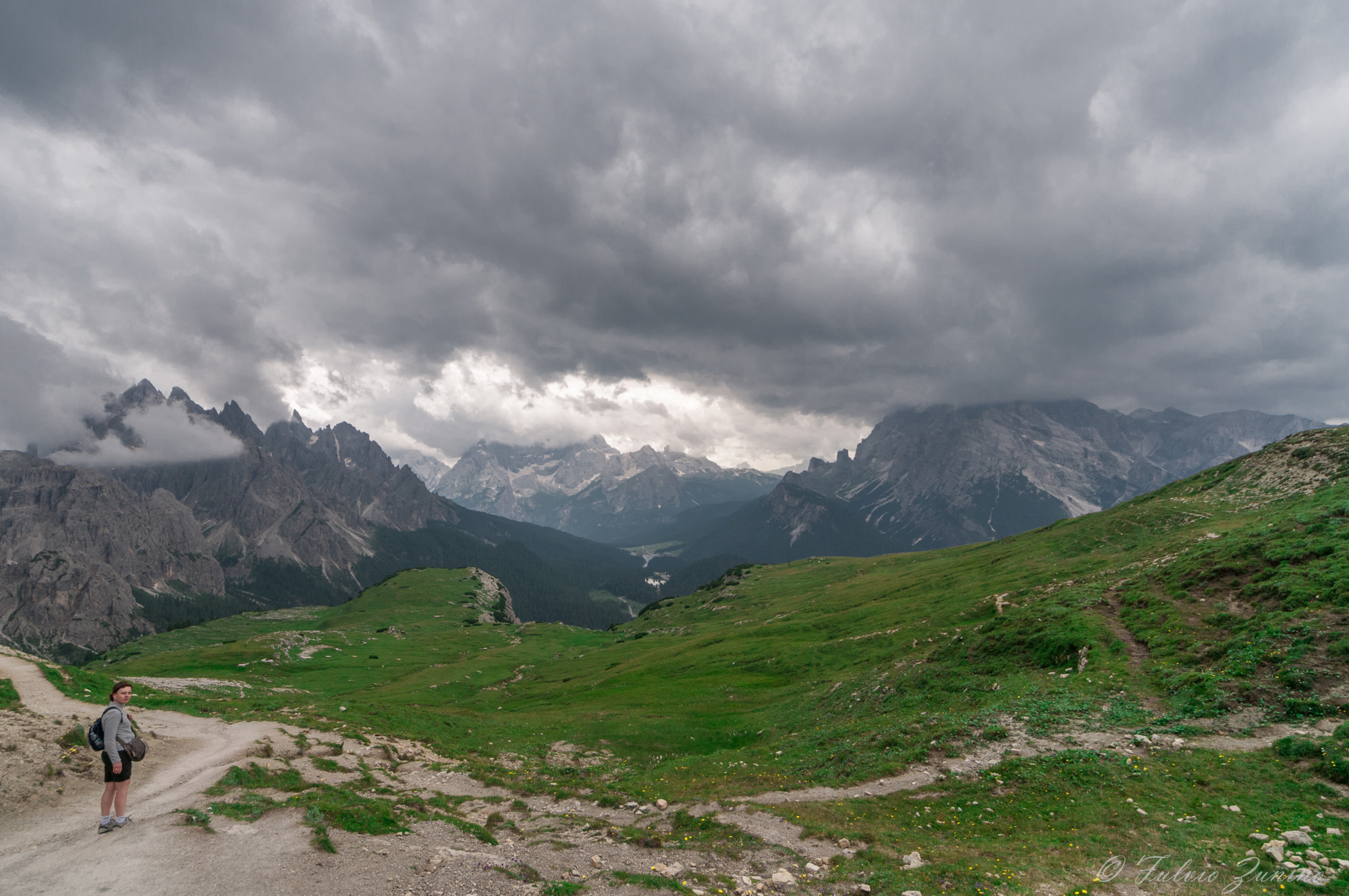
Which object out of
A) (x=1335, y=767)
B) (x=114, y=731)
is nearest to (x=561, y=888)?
(x=114, y=731)

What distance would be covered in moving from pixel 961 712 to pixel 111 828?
3564cm

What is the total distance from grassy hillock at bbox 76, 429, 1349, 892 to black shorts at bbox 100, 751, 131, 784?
1568cm

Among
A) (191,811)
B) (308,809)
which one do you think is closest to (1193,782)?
(308,809)

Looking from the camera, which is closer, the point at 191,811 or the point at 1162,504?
the point at 191,811

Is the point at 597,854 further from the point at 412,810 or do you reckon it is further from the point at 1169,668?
the point at 1169,668

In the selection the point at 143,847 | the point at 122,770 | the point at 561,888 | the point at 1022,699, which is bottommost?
the point at 561,888

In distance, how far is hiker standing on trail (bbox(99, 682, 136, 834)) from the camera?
15.9 metres

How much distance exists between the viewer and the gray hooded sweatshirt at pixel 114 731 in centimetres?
1585

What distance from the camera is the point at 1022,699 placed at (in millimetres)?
28516

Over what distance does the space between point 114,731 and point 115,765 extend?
3.18 feet

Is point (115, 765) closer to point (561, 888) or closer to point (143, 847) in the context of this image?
point (143, 847)

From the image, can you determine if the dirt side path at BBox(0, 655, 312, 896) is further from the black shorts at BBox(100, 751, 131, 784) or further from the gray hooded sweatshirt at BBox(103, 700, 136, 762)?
the gray hooded sweatshirt at BBox(103, 700, 136, 762)

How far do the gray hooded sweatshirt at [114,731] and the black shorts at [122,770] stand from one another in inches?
4.8

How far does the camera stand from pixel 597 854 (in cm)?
1741
